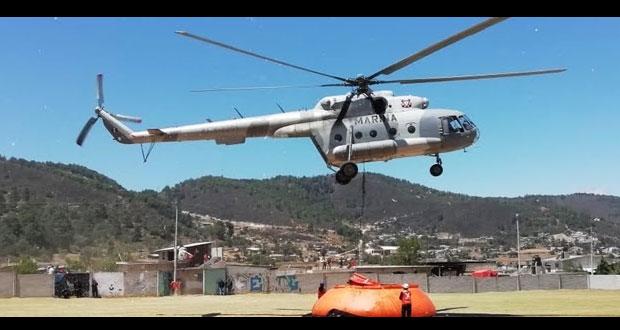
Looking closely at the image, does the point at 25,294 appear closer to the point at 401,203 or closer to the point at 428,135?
the point at 428,135

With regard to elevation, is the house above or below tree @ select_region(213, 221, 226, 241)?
below

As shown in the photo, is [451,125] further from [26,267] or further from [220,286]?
[26,267]

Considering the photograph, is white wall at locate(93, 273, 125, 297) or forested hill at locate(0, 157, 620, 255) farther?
forested hill at locate(0, 157, 620, 255)

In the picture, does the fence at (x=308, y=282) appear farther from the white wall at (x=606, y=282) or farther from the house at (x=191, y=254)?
the house at (x=191, y=254)

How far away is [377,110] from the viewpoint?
21.5 meters

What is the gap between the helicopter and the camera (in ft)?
69.5

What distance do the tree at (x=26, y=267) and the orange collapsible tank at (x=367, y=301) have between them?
1571 inches

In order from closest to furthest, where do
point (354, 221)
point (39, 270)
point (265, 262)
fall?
point (39, 270), point (265, 262), point (354, 221)

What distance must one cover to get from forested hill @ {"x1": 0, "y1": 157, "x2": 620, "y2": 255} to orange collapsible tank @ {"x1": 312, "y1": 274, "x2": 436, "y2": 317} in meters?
46.9

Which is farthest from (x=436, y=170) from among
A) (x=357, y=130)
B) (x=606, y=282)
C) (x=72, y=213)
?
(x=72, y=213)

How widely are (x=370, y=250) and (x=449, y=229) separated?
1729cm

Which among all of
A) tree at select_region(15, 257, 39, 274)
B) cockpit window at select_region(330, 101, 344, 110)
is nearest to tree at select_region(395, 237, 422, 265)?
tree at select_region(15, 257, 39, 274)

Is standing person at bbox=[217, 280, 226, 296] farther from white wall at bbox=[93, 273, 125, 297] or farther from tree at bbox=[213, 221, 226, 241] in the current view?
tree at bbox=[213, 221, 226, 241]
